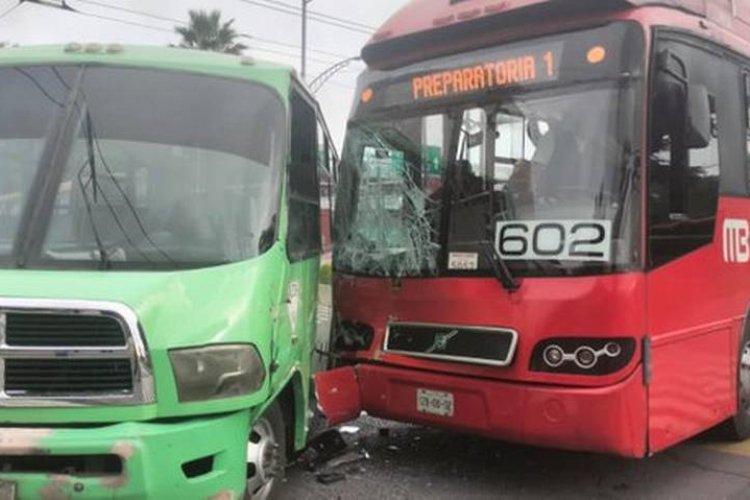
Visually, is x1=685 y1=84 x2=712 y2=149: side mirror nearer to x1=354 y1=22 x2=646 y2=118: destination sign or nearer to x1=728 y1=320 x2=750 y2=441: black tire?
x1=354 y1=22 x2=646 y2=118: destination sign

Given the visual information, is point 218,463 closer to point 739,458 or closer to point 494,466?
point 494,466

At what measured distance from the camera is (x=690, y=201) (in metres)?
5.52

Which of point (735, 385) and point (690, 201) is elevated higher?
point (690, 201)

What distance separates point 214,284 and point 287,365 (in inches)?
35.6

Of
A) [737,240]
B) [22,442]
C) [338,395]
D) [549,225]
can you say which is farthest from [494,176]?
[22,442]

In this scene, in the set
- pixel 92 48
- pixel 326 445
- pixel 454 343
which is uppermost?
pixel 92 48

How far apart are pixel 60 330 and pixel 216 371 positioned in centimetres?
67

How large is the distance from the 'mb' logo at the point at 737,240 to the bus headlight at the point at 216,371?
11.8 feet

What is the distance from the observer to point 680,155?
17.4 feet

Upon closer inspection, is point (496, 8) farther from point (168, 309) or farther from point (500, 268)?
point (168, 309)

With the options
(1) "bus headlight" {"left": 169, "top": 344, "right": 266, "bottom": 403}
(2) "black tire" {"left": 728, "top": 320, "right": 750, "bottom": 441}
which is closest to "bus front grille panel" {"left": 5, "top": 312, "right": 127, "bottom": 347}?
(1) "bus headlight" {"left": 169, "top": 344, "right": 266, "bottom": 403}

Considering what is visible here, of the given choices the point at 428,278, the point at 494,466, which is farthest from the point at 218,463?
the point at 494,466

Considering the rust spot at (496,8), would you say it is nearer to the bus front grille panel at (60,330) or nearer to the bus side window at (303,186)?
the bus side window at (303,186)

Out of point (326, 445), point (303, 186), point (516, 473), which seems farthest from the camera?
point (326, 445)
